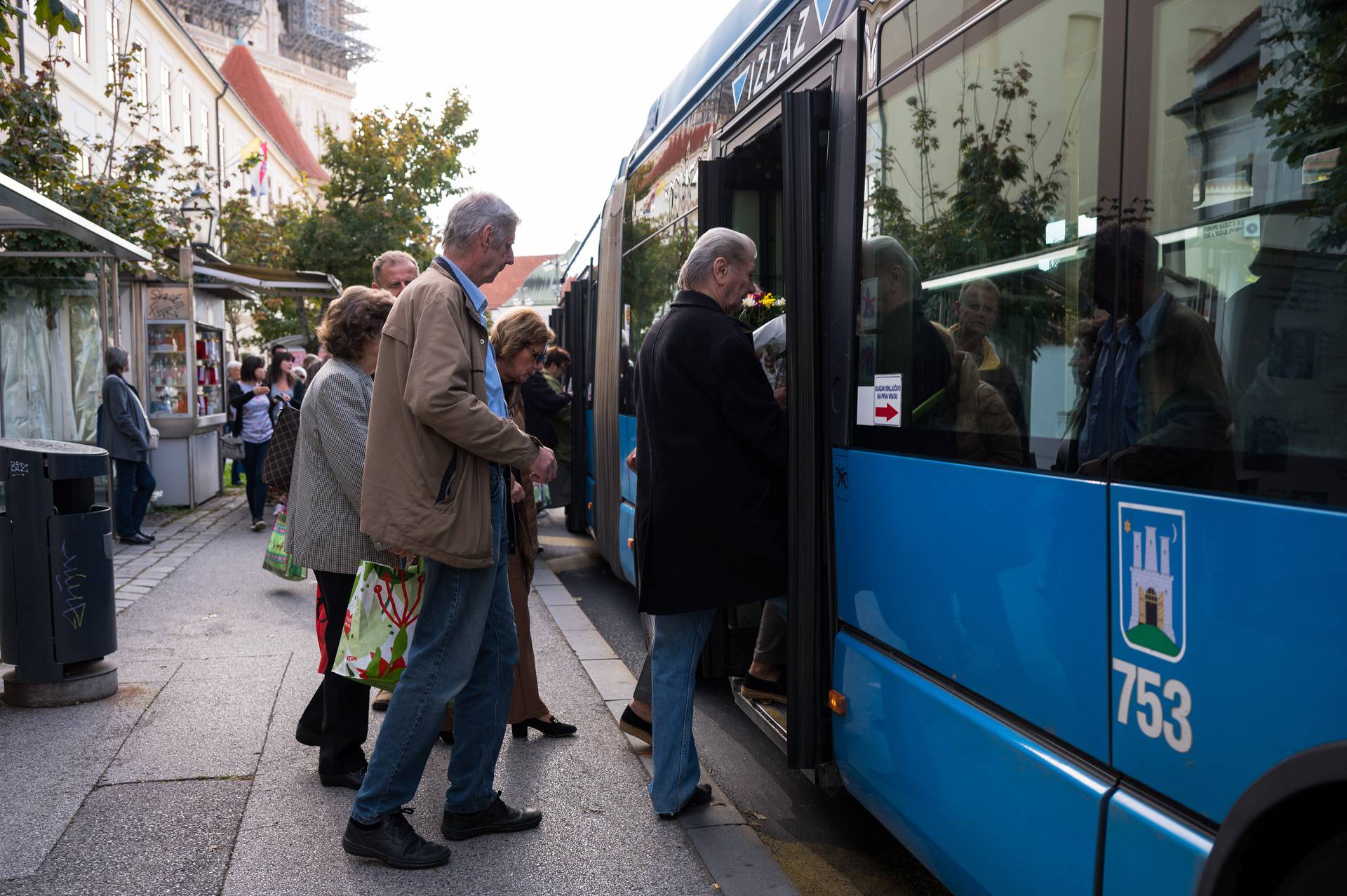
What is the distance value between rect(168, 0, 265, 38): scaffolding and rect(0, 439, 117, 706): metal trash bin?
85.9 metres

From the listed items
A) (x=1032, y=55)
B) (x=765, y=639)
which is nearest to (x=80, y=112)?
(x=765, y=639)

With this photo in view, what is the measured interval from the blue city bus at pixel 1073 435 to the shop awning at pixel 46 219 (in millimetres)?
5515

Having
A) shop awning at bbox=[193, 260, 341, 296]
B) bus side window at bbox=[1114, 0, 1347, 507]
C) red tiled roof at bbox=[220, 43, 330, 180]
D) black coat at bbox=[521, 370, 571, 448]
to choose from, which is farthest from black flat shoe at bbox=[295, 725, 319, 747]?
red tiled roof at bbox=[220, 43, 330, 180]

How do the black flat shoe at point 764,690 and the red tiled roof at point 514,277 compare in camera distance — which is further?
the red tiled roof at point 514,277

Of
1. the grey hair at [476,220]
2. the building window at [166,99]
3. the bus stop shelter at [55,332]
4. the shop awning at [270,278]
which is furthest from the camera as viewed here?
the building window at [166,99]

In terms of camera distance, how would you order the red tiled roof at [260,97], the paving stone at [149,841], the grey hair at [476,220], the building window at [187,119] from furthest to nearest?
1. the red tiled roof at [260,97]
2. the building window at [187,119]
3. the grey hair at [476,220]
4. the paving stone at [149,841]

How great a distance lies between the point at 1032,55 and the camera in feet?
8.69

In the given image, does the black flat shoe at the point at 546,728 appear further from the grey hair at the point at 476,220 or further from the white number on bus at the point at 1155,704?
the white number on bus at the point at 1155,704

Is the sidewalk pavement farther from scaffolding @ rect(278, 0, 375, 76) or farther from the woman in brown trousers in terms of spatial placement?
scaffolding @ rect(278, 0, 375, 76)

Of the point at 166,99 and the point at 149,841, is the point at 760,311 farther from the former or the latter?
the point at 166,99

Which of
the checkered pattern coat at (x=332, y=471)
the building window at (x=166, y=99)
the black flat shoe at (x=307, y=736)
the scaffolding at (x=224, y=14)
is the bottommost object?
the black flat shoe at (x=307, y=736)

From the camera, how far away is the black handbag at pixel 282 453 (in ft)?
15.7

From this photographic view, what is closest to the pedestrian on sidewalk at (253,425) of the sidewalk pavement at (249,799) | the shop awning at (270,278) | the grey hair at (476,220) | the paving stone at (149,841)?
the shop awning at (270,278)

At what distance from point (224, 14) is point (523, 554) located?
9227 centimetres
